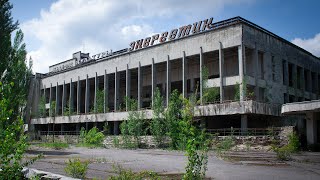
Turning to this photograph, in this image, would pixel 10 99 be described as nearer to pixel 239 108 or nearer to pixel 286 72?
pixel 239 108

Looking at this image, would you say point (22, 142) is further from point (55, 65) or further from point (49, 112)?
point (55, 65)

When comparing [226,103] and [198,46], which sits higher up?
[198,46]

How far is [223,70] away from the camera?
38438 mm

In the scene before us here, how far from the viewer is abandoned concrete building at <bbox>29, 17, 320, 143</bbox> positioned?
35031mm

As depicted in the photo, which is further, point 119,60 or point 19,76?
point 119,60

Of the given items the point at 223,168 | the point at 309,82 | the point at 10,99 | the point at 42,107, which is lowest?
the point at 223,168

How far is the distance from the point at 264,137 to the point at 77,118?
1335 inches

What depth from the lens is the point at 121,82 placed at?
57.2 m

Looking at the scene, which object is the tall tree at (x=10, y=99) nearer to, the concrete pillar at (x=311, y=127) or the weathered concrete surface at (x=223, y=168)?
the weathered concrete surface at (x=223, y=168)

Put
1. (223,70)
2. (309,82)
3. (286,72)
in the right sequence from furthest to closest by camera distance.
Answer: (309,82) < (286,72) < (223,70)

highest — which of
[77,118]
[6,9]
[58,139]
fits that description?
[6,9]

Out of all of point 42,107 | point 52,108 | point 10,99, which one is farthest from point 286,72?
point 42,107

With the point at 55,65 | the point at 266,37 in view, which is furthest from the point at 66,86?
the point at 266,37

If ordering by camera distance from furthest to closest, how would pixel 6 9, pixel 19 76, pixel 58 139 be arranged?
1. pixel 58 139
2. pixel 19 76
3. pixel 6 9
